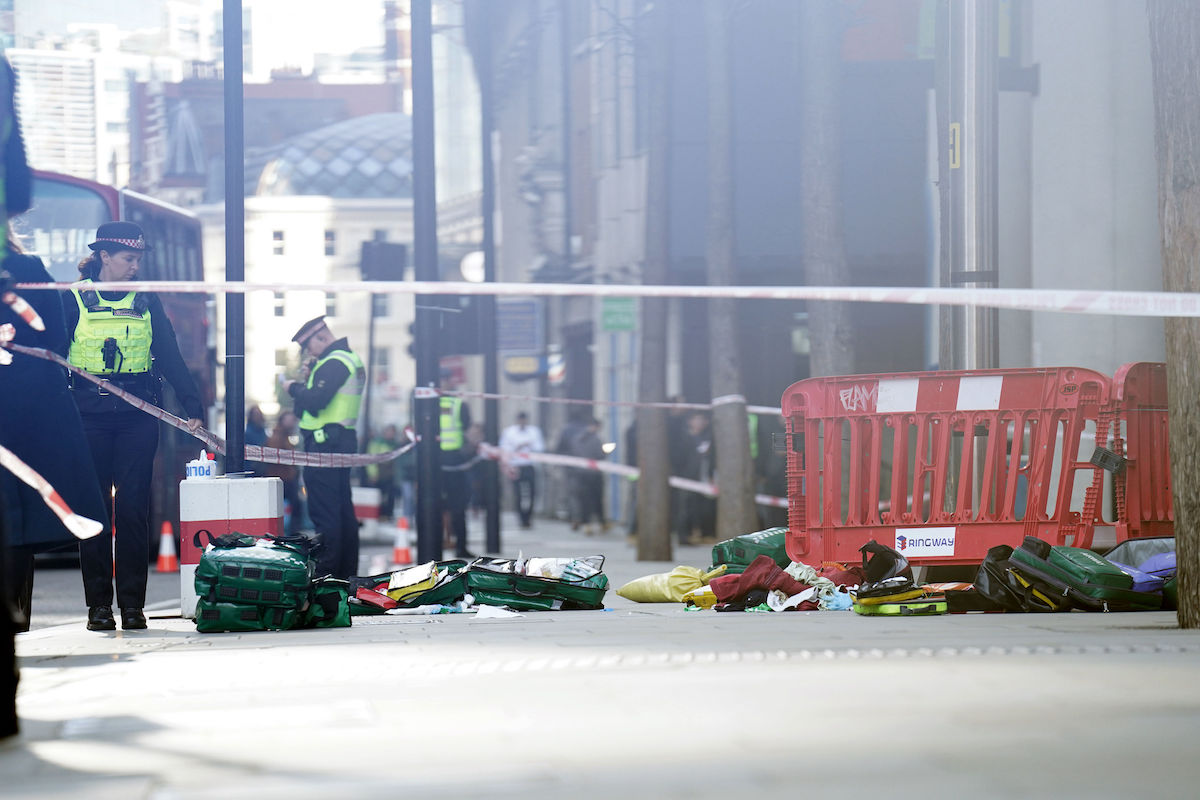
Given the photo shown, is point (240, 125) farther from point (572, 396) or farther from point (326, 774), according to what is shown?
point (572, 396)

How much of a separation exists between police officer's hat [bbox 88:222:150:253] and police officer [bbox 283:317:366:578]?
230cm

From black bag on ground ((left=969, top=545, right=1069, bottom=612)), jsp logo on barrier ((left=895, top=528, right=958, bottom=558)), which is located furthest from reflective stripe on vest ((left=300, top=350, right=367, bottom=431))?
black bag on ground ((left=969, top=545, right=1069, bottom=612))

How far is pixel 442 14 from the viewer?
79.2 feet

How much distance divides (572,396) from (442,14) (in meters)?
17.6

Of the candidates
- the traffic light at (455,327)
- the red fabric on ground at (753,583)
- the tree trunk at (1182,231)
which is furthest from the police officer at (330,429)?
the tree trunk at (1182,231)

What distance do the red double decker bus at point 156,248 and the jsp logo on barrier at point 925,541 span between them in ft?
28.9

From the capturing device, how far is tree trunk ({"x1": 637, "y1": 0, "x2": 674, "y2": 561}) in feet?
65.5

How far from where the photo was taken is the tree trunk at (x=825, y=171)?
1684 cm

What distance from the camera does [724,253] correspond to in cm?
1931

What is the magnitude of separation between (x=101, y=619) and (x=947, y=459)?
4382mm

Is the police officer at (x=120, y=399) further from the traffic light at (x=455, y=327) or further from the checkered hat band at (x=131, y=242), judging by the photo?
the traffic light at (x=455, y=327)

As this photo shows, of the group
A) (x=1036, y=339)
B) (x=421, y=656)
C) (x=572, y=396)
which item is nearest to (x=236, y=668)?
(x=421, y=656)

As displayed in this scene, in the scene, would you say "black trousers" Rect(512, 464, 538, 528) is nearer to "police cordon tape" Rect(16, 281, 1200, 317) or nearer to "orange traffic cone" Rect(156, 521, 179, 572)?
"orange traffic cone" Rect(156, 521, 179, 572)

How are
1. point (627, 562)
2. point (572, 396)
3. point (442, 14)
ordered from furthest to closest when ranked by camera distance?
point (572, 396) → point (442, 14) → point (627, 562)
